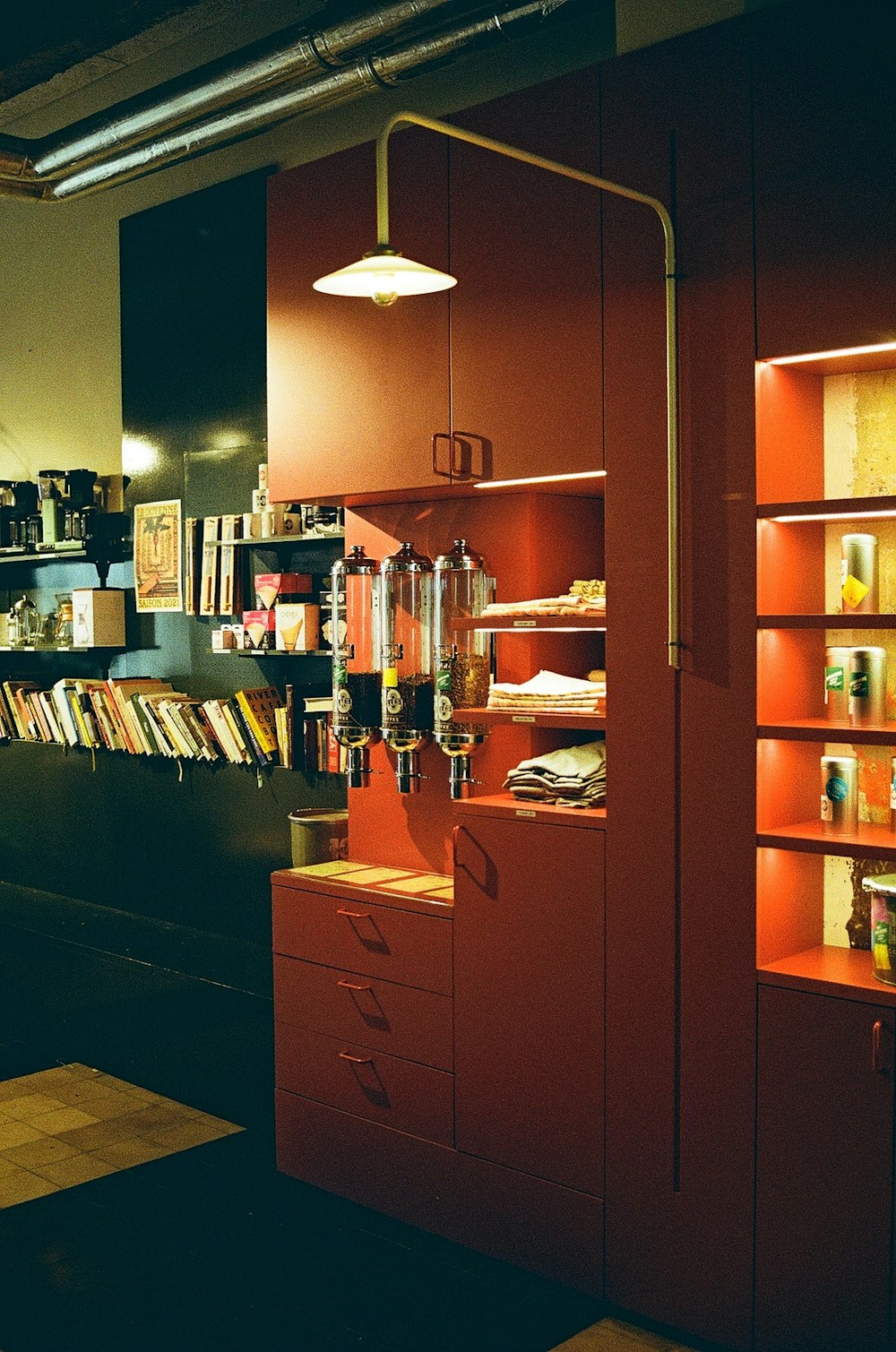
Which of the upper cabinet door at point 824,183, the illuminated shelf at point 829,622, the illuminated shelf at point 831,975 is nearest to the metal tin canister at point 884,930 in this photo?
the illuminated shelf at point 831,975

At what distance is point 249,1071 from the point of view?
5.23 meters

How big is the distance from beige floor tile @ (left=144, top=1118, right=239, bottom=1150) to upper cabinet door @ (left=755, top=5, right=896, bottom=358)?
3.25 meters

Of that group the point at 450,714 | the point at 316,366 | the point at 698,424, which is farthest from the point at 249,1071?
the point at 698,424

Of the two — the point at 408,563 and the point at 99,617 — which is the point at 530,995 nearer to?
the point at 408,563

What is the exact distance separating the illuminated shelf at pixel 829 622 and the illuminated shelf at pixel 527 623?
52 centimetres

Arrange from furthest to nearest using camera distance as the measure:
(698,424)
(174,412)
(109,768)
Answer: (109,768) → (174,412) → (698,424)

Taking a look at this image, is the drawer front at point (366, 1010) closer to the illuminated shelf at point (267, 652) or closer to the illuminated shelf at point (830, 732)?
the illuminated shelf at point (267, 652)

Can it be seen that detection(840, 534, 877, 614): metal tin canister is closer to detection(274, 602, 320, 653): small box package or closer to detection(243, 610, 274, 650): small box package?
detection(274, 602, 320, 653): small box package

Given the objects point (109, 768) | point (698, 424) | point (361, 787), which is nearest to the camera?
point (698, 424)

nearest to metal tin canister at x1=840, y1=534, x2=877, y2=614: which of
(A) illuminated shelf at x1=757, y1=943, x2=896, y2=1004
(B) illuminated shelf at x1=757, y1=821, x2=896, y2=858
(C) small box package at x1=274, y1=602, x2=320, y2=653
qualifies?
(B) illuminated shelf at x1=757, y1=821, x2=896, y2=858

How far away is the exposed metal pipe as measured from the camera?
4.25 meters

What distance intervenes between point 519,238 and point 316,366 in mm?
845

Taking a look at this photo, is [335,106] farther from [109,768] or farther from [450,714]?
[109,768]

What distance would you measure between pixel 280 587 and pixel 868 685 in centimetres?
273
